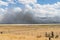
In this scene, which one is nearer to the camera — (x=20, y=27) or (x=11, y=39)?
(x=11, y=39)

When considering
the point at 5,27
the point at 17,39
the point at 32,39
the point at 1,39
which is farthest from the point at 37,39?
the point at 5,27

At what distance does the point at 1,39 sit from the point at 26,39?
7.20 ft

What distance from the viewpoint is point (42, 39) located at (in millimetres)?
15289

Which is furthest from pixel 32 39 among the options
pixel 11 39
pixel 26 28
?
pixel 26 28

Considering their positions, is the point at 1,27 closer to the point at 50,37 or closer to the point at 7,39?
the point at 7,39

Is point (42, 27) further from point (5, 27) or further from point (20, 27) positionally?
point (5, 27)

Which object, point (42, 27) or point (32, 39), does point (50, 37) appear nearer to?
point (32, 39)

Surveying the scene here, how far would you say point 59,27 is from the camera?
2456 centimetres

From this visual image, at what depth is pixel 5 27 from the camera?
82.5ft

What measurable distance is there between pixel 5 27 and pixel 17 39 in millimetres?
10142

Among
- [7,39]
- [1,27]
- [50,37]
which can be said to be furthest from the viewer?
[1,27]

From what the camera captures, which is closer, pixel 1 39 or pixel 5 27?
pixel 1 39

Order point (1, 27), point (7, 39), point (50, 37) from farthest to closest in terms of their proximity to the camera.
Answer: point (1, 27), point (7, 39), point (50, 37)

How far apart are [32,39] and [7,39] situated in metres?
1.95
